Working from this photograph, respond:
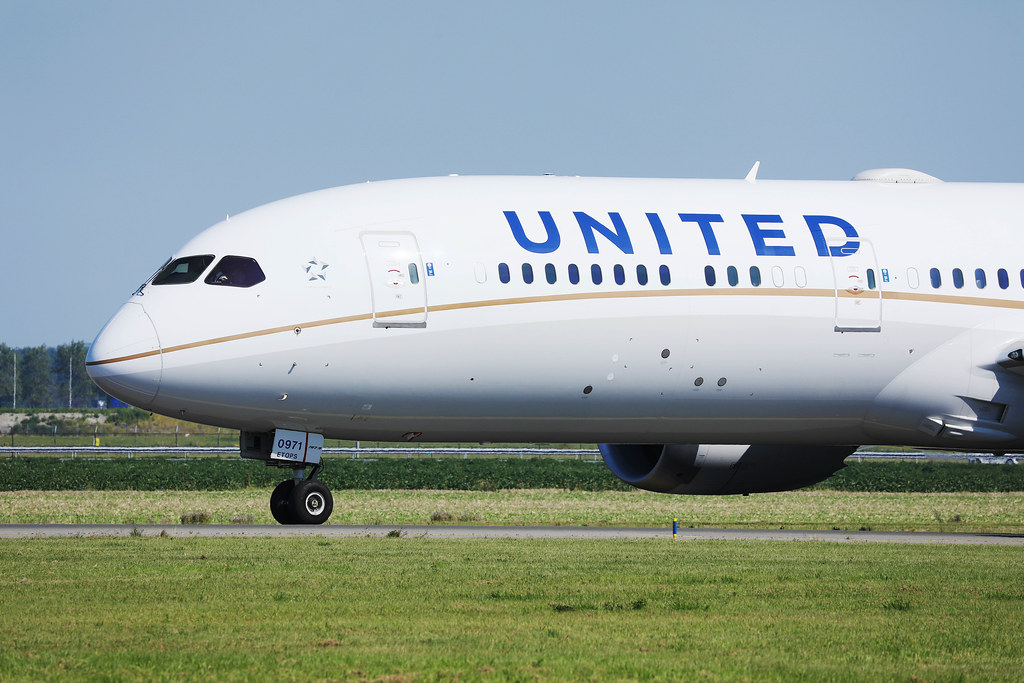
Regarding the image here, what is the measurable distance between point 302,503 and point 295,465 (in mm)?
752

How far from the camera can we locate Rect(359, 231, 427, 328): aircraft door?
2203cm

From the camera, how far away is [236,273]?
72.1ft

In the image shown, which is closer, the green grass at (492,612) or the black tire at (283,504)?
the green grass at (492,612)

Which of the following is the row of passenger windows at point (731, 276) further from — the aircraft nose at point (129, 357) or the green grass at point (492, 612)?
the aircraft nose at point (129, 357)

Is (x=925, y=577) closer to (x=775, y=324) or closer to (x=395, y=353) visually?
(x=775, y=324)

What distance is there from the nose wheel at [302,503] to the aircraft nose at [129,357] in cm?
321

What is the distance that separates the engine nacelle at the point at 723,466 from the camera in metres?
26.7

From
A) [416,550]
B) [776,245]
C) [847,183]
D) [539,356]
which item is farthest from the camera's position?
[847,183]

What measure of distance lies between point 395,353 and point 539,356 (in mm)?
2303

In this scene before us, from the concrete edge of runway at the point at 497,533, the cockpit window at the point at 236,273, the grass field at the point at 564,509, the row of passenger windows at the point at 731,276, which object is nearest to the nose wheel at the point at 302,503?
the concrete edge of runway at the point at 497,533

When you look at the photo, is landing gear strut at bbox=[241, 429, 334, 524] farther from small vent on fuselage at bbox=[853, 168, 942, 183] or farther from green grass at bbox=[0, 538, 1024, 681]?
small vent on fuselage at bbox=[853, 168, 942, 183]

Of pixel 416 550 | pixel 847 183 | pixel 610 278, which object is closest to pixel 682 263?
pixel 610 278

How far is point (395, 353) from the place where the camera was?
72.5ft

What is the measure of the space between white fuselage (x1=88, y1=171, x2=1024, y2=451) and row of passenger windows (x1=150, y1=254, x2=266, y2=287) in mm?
125
